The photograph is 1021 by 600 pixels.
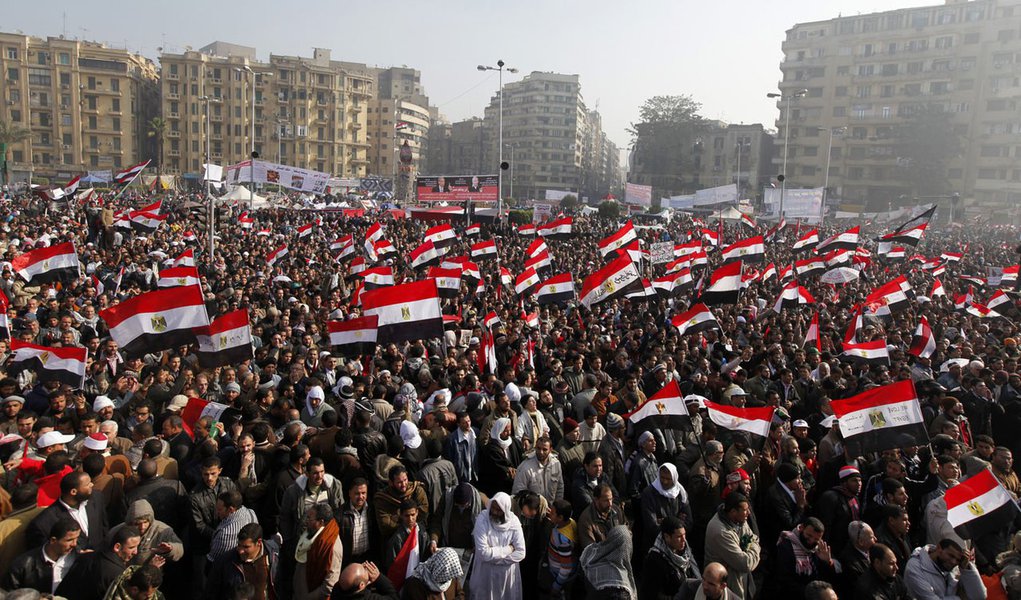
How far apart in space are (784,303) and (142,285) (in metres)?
13.9

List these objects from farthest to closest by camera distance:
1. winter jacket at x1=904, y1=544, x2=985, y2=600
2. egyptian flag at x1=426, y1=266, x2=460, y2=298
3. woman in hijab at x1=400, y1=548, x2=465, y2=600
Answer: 1. egyptian flag at x1=426, y1=266, x2=460, y2=298
2. winter jacket at x1=904, y1=544, x2=985, y2=600
3. woman in hijab at x1=400, y1=548, x2=465, y2=600

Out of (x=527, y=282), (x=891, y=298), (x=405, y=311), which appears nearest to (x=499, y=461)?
(x=405, y=311)

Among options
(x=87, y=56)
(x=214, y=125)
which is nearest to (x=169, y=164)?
(x=214, y=125)

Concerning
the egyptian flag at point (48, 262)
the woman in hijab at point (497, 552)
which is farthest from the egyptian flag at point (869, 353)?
the egyptian flag at point (48, 262)

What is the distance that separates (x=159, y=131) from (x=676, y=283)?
271 feet

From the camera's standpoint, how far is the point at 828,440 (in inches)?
276

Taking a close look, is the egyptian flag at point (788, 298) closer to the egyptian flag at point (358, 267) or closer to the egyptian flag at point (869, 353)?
the egyptian flag at point (869, 353)

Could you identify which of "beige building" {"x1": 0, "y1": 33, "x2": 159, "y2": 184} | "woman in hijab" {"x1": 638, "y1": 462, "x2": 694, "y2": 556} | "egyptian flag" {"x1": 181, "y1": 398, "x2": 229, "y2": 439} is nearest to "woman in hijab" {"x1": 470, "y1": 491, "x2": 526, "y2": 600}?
"woman in hijab" {"x1": 638, "y1": 462, "x2": 694, "y2": 556}

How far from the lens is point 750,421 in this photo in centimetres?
679

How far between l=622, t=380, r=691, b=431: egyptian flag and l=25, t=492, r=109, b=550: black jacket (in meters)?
4.71

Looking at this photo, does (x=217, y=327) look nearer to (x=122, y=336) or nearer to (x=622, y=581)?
(x=122, y=336)

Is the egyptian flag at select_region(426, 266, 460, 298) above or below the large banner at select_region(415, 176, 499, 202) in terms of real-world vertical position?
below

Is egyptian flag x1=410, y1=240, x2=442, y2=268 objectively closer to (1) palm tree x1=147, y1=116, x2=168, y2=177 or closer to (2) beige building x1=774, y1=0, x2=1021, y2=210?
(2) beige building x1=774, y1=0, x2=1021, y2=210

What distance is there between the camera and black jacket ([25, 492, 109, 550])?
456 centimetres
